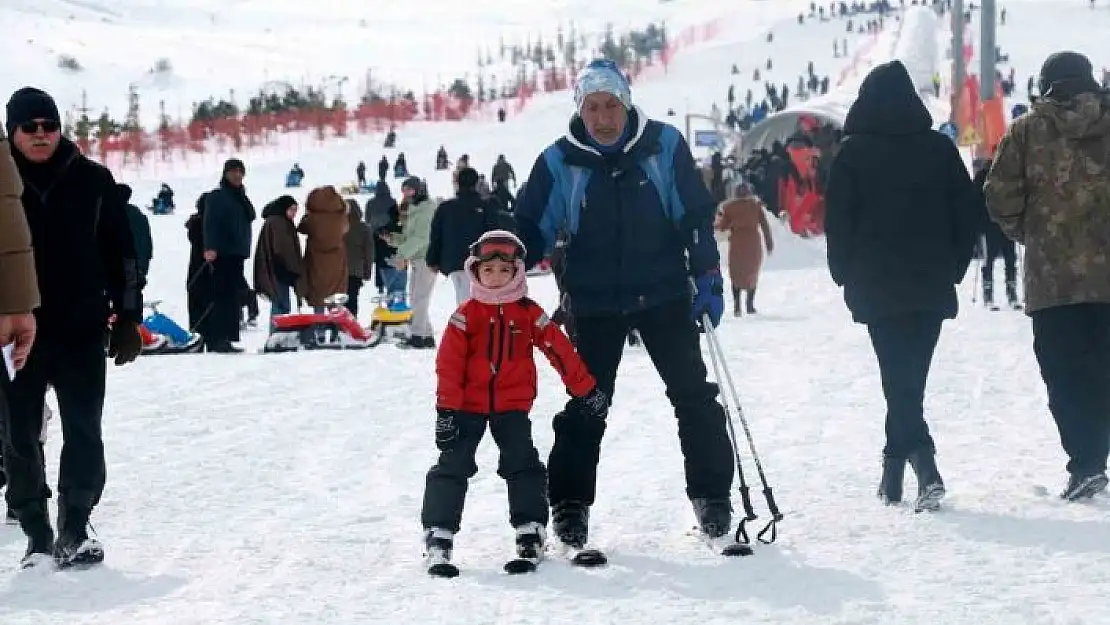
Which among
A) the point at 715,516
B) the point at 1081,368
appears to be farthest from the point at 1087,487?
the point at 715,516

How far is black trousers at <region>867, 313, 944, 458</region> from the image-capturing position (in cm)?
577

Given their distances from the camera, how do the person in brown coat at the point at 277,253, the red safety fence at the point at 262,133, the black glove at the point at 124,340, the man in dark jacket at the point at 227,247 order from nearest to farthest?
the black glove at the point at 124,340 < the man in dark jacket at the point at 227,247 < the person in brown coat at the point at 277,253 < the red safety fence at the point at 262,133

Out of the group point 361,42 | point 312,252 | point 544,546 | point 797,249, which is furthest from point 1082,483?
point 361,42

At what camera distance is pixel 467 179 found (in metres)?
11.6

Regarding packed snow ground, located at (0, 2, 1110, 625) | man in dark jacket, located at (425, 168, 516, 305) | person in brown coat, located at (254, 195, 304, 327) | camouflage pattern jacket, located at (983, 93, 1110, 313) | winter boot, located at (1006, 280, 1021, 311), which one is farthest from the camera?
winter boot, located at (1006, 280, 1021, 311)

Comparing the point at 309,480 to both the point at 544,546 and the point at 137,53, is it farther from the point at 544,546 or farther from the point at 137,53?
the point at 137,53

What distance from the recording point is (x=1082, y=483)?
5703 mm

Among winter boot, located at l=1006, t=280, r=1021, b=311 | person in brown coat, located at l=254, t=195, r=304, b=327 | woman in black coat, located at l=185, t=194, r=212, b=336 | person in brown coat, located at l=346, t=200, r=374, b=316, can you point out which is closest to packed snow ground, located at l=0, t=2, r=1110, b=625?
person in brown coat, located at l=254, t=195, r=304, b=327

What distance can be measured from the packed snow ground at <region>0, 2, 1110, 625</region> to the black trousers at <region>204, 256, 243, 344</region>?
1.39 m

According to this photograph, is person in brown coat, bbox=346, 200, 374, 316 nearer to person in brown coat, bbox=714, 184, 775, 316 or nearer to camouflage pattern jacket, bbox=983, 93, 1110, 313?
person in brown coat, bbox=714, 184, 775, 316

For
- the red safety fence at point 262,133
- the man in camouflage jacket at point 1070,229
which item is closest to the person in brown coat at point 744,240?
the man in camouflage jacket at point 1070,229

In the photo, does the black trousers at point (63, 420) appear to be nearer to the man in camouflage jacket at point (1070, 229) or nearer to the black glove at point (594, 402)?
the black glove at point (594, 402)

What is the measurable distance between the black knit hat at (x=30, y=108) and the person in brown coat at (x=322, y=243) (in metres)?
7.94

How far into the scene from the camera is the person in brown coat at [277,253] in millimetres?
13016
